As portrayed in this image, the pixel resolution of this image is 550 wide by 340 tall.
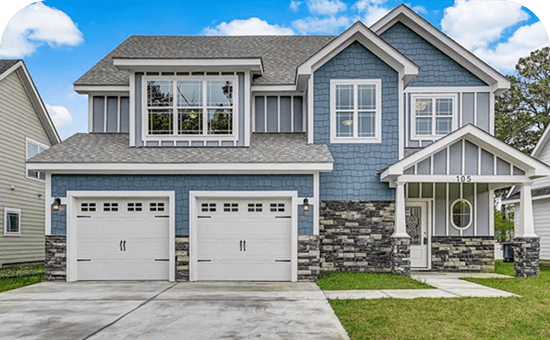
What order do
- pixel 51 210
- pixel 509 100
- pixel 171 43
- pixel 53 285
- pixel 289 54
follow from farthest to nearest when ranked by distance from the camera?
pixel 509 100, pixel 289 54, pixel 171 43, pixel 51 210, pixel 53 285

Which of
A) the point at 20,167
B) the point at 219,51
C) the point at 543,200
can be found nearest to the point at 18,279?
the point at 20,167

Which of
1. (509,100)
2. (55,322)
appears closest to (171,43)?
(55,322)

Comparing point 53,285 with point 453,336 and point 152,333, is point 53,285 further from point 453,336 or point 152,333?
point 453,336

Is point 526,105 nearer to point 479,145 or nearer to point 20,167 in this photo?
point 479,145

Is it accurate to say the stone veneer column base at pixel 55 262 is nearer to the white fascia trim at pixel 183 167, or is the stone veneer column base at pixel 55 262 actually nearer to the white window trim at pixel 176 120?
the white fascia trim at pixel 183 167

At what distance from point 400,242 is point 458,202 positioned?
309 cm

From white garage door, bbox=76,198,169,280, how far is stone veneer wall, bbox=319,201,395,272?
4.38m

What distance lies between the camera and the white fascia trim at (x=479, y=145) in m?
12.5

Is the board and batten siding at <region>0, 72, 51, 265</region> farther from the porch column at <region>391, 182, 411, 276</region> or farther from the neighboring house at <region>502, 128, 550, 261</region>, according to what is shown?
the neighboring house at <region>502, 128, 550, 261</region>

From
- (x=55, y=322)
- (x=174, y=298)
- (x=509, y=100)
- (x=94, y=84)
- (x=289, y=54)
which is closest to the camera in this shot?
(x=55, y=322)

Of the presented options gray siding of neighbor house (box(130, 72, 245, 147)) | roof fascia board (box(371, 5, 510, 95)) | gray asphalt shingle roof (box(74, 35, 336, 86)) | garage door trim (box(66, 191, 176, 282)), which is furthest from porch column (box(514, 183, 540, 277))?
garage door trim (box(66, 191, 176, 282))

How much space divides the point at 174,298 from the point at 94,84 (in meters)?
8.00

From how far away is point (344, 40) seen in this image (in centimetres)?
1392

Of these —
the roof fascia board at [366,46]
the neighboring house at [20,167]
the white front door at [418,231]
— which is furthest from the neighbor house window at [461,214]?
the neighboring house at [20,167]
